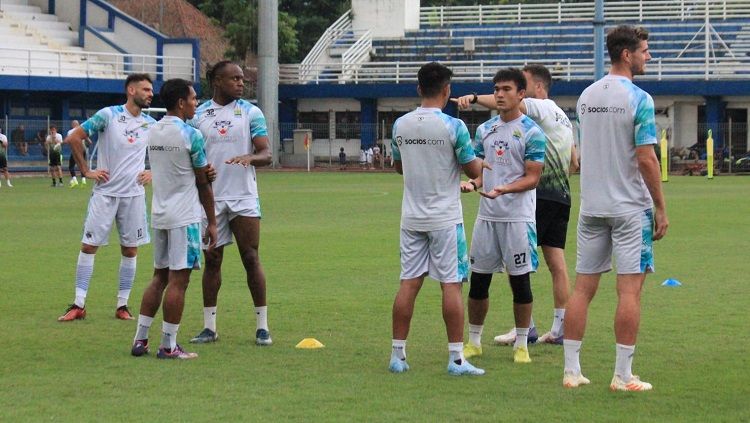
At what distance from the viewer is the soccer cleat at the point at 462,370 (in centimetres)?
885

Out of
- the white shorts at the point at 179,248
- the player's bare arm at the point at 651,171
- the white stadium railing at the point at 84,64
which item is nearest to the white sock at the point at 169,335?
the white shorts at the point at 179,248

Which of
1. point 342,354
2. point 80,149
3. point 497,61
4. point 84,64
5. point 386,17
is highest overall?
point 386,17

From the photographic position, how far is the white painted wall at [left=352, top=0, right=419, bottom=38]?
221 feet

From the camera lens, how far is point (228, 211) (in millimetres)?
10422

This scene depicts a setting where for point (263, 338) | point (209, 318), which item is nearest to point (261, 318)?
point (263, 338)

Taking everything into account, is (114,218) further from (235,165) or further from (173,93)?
(173,93)

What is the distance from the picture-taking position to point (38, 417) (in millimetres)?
7531

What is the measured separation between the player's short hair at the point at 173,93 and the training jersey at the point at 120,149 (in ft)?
7.48

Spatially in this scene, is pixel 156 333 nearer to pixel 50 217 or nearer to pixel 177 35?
pixel 50 217

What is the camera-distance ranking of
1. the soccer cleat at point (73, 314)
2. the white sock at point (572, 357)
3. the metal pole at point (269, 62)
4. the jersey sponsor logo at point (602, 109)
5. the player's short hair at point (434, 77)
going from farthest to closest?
the metal pole at point (269, 62)
the soccer cleat at point (73, 314)
the player's short hair at point (434, 77)
the white sock at point (572, 357)
the jersey sponsor logo at point (602, 109)

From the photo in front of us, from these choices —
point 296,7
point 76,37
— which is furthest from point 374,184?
point 296,7

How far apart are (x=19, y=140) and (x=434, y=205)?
46.0m

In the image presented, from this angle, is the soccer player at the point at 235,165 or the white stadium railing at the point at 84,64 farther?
the white stadium railing at the point at 84,64

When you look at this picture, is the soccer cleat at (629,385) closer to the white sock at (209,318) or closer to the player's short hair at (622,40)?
the player's short hair at (622,40)
